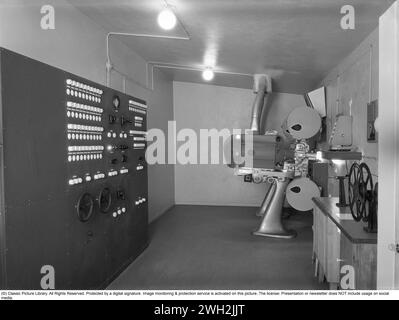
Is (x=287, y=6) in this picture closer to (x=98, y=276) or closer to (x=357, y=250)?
(x=357, y=250)

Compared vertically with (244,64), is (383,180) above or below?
below

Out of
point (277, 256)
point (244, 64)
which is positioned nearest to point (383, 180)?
point (277, 256)

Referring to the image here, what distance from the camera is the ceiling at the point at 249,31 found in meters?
2.43

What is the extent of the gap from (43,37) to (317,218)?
8.28 feet

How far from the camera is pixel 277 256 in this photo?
3.43 meters

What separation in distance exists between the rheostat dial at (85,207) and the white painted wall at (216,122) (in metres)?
3.88

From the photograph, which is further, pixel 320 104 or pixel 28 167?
pixel 320 104

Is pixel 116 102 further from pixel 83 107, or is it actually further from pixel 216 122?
pixel 216 122

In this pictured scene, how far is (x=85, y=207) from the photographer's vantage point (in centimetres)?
229

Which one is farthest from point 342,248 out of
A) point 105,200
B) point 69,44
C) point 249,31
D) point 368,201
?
point 69,44

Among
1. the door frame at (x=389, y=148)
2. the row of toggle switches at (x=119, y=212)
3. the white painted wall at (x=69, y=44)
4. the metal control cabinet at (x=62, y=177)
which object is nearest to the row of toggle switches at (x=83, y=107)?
the metal control cabinet at (x=62, y=177)

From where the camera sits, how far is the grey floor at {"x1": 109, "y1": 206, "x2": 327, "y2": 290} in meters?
2.72

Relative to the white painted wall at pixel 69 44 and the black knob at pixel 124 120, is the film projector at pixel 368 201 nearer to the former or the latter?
the black knob at pixel 124 120
